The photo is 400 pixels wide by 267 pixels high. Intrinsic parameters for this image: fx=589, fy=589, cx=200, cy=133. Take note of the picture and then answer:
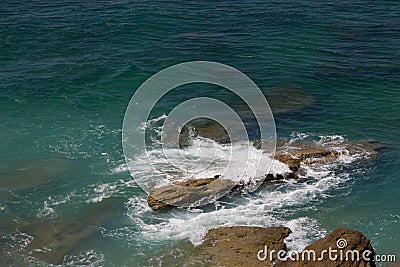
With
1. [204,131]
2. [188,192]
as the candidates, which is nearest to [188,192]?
[188,192]

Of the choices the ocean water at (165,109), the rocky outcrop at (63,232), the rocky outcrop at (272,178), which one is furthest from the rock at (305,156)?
the rocky outcrop at (63,232)

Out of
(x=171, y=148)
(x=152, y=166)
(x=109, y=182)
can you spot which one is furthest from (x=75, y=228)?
(x=171, y=148)

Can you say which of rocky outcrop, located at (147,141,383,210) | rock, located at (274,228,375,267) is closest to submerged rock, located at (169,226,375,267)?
rock, located at (274,228,375,267)

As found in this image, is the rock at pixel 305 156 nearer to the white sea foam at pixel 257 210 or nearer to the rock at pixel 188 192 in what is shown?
the white sea foam at pixel 257 210

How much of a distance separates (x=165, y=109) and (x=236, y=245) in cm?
1891

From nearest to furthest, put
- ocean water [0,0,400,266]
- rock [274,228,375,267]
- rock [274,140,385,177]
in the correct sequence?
rock [274,228,375,267]
ocean water [0,0,400,266]
rock [274,140,385,177]

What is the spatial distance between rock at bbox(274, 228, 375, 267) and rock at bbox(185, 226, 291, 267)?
2.14 meters

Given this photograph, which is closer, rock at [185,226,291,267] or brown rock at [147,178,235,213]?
rock at [185,226,291,267]

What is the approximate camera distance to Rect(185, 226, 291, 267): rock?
2702 centimetres

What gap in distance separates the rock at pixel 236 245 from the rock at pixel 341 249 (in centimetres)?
214

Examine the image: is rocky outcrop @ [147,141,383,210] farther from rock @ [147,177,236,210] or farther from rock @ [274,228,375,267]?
rock @ [274,228,375,267]

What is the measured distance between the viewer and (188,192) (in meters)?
32.6

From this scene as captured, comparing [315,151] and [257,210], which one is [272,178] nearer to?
[257,210]

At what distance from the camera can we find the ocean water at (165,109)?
30891mm
